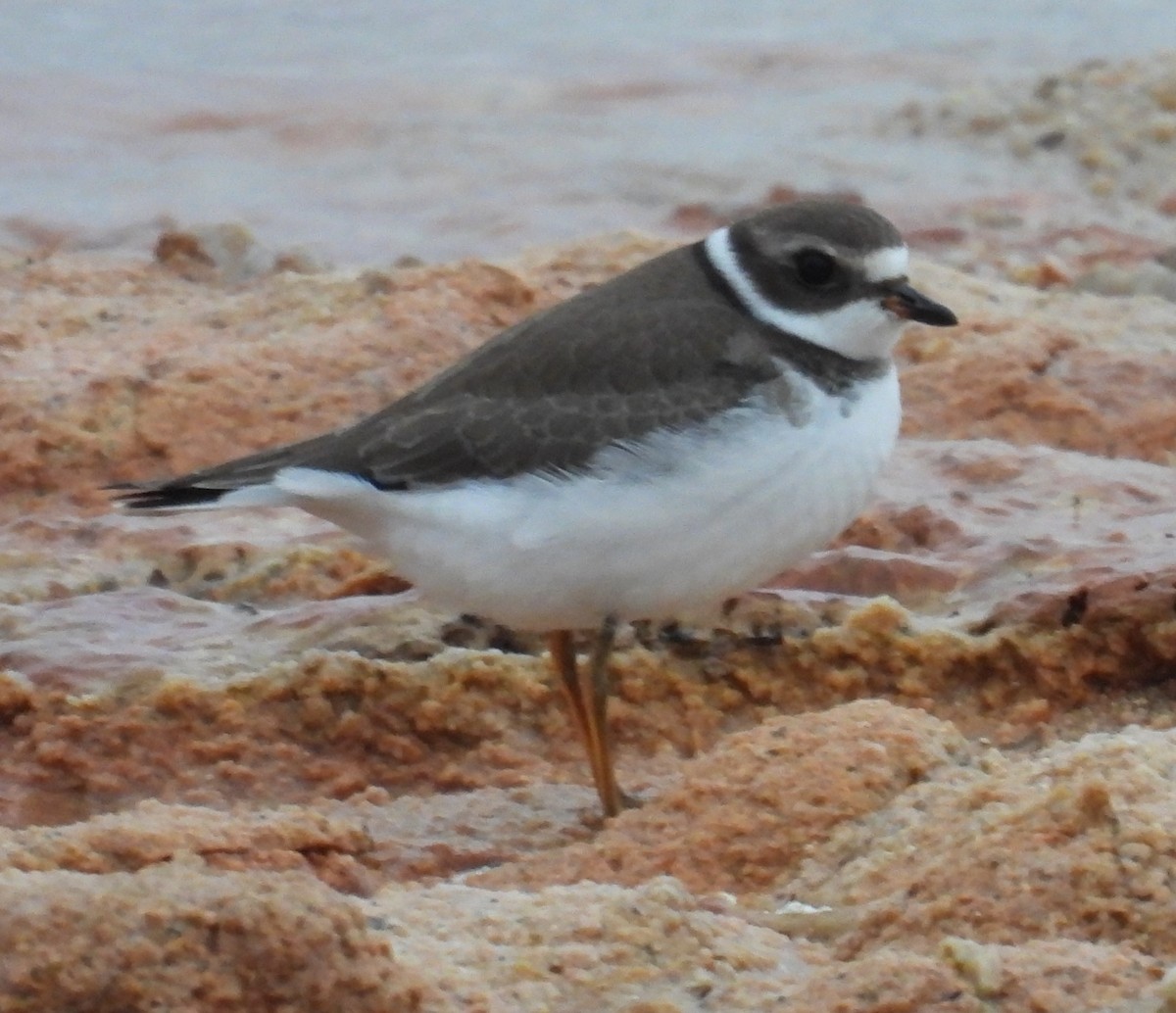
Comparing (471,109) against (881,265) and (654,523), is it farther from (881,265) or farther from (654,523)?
(654,523)

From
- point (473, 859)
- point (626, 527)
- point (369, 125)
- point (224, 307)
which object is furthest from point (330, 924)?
point (369, 125)

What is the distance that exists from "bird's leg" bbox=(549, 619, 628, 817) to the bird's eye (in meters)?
0.88

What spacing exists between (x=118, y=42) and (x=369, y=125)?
2.14m

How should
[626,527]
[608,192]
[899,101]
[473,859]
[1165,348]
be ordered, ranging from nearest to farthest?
[473,859], [626,527], [1165,348], [608,192], [899,101]

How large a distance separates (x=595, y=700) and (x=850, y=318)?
3.38 feet

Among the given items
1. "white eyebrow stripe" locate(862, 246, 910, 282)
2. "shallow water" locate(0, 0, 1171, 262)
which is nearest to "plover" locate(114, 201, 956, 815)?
"white eyebrow stripe" locate(862, 246, 910, 282)

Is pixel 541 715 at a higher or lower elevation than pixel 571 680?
lower

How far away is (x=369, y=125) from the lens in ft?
34.5

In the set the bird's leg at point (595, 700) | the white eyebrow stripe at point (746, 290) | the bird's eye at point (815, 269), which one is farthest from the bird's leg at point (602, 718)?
the bird's eye at point (815, 269)

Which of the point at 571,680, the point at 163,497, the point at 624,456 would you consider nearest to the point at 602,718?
the point at 571,680

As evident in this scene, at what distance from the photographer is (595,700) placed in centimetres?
427

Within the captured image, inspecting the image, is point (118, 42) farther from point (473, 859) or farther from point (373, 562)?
point (473, 859)

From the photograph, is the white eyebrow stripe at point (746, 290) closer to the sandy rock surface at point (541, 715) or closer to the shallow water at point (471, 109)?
the sandy rock surface at point (541, 715)

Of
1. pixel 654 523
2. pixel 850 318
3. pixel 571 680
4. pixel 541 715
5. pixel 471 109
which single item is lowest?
pixel 471 109
